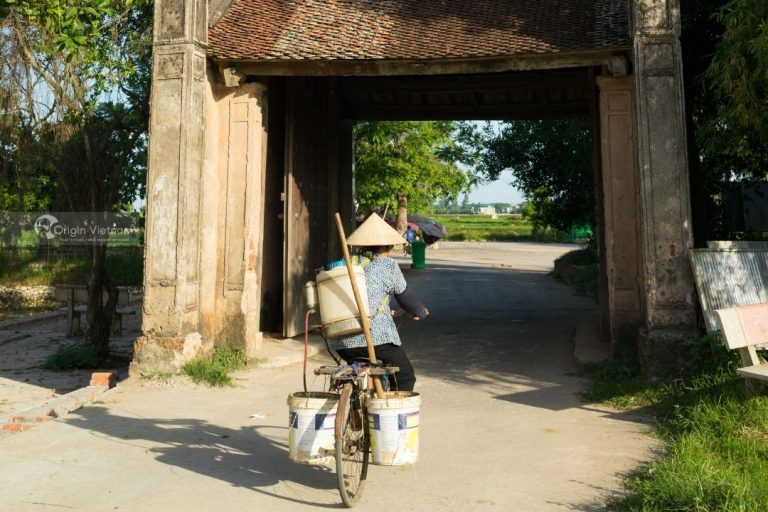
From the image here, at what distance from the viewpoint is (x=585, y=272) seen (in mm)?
20906

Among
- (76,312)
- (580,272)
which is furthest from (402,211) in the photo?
(76,312)

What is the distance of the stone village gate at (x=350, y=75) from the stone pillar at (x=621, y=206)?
0.06 ft

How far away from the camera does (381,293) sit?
549 cm

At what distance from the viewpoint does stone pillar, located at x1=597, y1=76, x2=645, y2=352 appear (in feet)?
30.7

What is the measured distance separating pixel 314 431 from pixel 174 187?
5.41 m

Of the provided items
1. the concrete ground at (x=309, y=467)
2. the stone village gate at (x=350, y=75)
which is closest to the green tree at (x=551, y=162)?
the stone village gate at (x=350, y=75)

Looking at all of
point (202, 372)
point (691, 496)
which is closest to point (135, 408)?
point (202, 372)

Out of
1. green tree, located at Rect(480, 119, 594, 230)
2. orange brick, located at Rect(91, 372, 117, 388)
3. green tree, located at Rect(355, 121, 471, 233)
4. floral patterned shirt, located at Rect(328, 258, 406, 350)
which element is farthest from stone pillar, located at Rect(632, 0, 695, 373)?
green tree, located at Rect(355, 121, 471, 233)

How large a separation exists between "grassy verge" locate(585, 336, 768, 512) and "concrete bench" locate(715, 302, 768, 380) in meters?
0.32

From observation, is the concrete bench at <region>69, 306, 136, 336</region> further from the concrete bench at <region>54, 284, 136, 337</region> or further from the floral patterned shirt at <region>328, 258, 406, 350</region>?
the floral patterned shirt at <region>328, 258, 406, 350</region>

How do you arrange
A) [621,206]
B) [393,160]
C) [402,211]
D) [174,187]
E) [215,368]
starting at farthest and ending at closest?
[402,211] → [393,160] → [621,206] → [174,187] → [215,368]

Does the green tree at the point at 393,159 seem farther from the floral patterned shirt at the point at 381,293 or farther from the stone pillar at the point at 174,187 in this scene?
the floral patterned shirt at the point at 381,293

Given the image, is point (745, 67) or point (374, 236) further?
point (745, 67)

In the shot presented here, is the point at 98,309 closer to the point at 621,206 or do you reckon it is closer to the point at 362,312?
the point at 621,206
